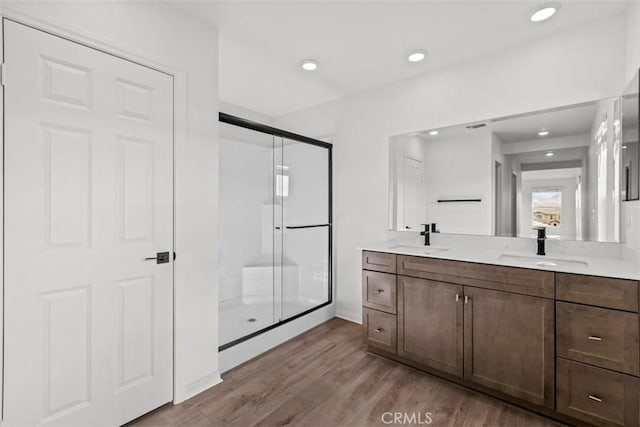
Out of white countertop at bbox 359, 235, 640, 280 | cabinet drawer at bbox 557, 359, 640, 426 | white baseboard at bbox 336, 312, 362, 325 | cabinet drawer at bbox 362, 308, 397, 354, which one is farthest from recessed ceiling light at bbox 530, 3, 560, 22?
white baseboard at bbox 336, 312, 362, 325

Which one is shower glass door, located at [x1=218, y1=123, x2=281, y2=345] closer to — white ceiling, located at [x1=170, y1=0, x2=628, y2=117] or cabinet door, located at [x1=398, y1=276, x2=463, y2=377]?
white ceiling, located at [x1=170, y1=0, x2=628, y2=117]

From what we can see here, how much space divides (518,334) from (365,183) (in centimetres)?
196

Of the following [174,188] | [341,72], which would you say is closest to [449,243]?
[341,72]

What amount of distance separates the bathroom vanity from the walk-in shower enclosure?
1069 mm

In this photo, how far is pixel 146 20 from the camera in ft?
5.95

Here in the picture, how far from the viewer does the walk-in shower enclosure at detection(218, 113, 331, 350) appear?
263cm

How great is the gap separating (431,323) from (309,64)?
239 centimetres

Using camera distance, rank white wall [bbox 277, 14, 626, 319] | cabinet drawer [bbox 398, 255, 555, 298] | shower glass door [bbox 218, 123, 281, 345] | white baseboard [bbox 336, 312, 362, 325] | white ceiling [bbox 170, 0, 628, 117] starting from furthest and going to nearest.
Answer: white baseboard [bbox 336, 312, 362, 325] → shower glass door [bbox 218, 123, 281, 345] → white wall [bbox 277, 14, 626, 319] → white ceiling [bbox 170, 0, 628, 117] → cabinet drawer [bbox 398, 255, 555, 298]

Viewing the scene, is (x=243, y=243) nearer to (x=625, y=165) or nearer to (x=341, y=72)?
(x=341, y=72)

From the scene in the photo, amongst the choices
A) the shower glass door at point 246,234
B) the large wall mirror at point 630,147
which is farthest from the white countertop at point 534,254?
the shower glass door at point 246,234

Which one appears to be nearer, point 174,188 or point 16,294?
point 16,294

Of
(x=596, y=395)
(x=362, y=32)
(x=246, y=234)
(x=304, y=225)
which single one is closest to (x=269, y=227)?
(x=246, y=234)

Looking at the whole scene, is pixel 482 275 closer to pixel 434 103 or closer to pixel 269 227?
pixel 434 103

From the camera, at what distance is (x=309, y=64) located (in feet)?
8.88
